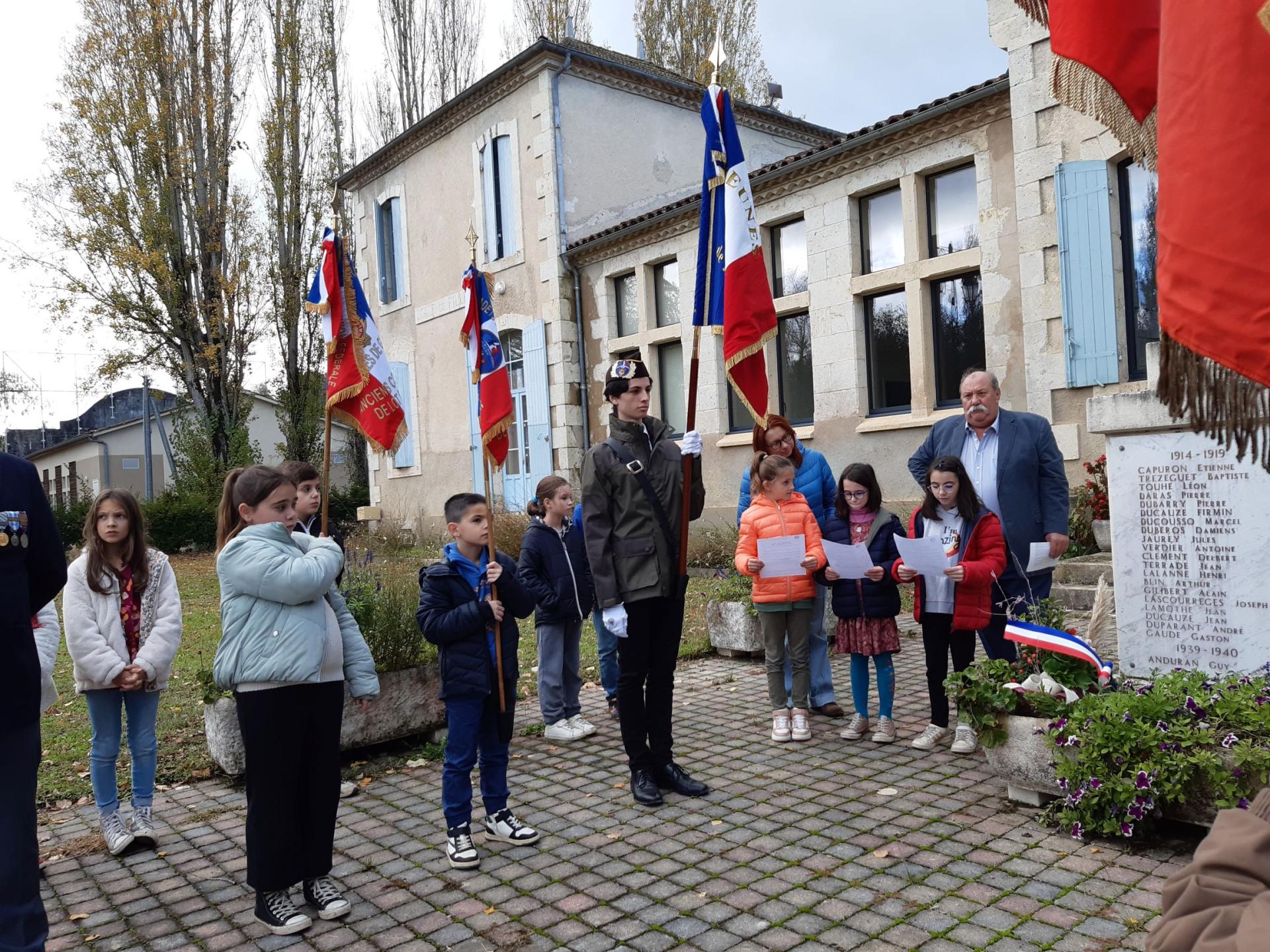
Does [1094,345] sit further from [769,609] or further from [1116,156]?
[769,609]

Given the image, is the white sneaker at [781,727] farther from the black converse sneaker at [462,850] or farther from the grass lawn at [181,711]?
the black converse sneaker at [462,850]

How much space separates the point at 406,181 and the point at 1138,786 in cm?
1954

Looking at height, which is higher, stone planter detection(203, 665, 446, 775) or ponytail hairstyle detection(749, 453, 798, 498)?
ponytail hairstyle detection(749, 453, 798, 498)

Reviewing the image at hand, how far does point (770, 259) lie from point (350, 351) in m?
9.45

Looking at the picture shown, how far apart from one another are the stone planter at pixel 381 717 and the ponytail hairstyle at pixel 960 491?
10.4 feet

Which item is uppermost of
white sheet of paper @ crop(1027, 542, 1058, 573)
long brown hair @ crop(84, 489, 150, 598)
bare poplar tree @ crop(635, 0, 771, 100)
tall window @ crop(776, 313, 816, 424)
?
bare poplar tree @ crop(635, 0, 771, 100)

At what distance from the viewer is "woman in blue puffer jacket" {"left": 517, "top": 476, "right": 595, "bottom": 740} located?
6.03 meters

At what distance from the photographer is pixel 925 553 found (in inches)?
196

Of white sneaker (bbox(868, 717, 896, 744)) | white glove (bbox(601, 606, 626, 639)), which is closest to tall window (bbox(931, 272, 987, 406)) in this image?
white sneaker (bbox(868, 717, 896, 744))

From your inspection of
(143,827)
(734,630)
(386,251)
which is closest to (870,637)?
(734,630)

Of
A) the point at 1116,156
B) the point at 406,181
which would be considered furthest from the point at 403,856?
the point at 406,181

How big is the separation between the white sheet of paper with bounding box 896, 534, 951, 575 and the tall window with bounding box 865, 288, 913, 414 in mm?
7412

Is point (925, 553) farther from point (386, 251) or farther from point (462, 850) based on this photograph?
point (386, 251)

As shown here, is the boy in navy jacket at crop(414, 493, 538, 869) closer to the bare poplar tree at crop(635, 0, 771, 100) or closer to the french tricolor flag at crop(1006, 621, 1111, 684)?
the french tricolor flag at crop(1006, 621, 1111, 684)
